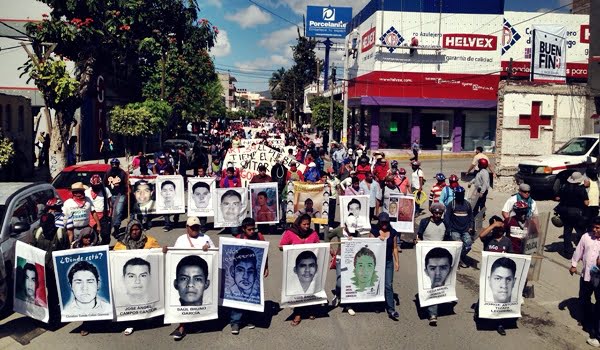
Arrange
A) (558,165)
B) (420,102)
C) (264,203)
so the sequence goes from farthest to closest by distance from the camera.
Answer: (420,102) < (558,165) < (264,203)

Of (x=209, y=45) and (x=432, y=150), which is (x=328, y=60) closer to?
(x=432, y=150)

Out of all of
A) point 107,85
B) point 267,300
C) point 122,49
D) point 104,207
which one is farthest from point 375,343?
point 107,85

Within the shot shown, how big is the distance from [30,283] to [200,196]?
7.17 metres

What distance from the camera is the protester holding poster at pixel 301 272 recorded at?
336 inches

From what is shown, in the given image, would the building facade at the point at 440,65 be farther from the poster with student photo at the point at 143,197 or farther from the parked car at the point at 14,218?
the parked car at the point at 14,218

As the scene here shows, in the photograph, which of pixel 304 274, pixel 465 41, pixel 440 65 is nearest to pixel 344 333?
pixel 304 274

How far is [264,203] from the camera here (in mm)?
14742

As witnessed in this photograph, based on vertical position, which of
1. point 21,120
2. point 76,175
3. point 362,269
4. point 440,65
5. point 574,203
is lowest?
point 362,269

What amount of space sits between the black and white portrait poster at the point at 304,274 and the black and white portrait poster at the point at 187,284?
42.2 inches

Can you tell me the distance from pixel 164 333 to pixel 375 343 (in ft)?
9.27

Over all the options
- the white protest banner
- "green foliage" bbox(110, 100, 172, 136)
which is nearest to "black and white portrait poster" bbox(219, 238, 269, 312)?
the white protest banner

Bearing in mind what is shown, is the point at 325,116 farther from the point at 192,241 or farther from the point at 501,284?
the point at 192,241

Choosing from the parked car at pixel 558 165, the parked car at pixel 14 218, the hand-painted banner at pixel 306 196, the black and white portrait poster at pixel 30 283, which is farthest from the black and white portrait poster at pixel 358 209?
the parked car at pixel 558 165

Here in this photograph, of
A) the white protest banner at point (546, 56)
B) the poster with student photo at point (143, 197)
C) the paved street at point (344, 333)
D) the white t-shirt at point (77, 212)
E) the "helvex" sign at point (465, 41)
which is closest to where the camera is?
the paved street at point (344, 333)
